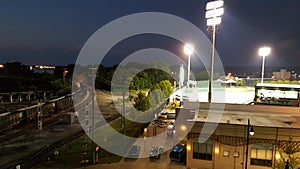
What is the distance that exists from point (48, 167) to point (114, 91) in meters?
30.7

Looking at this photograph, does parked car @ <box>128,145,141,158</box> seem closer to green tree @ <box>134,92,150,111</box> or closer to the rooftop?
the rooftop

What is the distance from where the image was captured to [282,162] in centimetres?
1176

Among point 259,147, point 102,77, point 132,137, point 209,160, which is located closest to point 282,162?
point 259,147

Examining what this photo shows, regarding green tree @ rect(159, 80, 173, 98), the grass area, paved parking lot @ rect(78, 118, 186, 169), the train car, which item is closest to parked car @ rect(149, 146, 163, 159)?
paved parking lot @ rect(78, 118, 186, 169)

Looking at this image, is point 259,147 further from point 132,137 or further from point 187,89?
point 187,89

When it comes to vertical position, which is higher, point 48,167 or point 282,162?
point 282,162

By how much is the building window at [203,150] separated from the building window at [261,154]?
1.97 meters

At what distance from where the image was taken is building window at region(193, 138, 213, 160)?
13.1 meters

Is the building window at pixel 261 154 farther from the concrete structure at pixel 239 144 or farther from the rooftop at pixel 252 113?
the rooftop at pixel 252 113

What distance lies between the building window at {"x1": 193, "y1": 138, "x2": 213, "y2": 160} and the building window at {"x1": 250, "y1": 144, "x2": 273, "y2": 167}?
1.97m

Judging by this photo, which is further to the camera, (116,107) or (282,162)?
(116,107)

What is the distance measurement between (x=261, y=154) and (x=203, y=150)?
8.87 ft

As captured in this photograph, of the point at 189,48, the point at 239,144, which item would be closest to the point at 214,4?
the point at 189,48

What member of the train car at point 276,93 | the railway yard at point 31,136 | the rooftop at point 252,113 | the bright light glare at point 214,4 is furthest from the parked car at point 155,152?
the bright light glare at point 214,4
